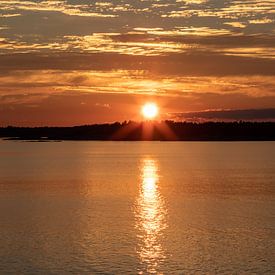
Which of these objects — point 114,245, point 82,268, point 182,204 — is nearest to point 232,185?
point 182,204

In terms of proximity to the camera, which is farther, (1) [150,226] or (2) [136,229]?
(1) [150,226]

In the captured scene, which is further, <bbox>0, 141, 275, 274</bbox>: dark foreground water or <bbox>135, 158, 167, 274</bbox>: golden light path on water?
<bbox>135, 158, 167, 274</bbox>: golden light path on water

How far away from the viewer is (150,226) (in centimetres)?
3281

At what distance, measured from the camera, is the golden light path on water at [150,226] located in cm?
2503

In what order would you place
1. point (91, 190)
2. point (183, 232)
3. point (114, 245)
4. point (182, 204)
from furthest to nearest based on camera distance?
point (91, 190) < point (182, 204) < point (183, 232) < point (114, 245)

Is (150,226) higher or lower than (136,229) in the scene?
lower

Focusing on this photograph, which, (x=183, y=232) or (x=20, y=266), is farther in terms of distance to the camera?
(x=183, y=232)

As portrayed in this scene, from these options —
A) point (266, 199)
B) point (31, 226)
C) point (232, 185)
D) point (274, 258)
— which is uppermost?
point (274, 258)

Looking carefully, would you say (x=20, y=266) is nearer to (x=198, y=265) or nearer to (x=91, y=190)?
(x=198, y=265)

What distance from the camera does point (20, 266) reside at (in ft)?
77.3

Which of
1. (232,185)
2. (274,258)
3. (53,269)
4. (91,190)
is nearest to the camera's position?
(53,269)

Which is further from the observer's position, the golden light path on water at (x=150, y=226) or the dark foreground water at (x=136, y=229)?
the golden light path on water at (x=150, y=226)

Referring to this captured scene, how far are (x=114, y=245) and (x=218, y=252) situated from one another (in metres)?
4.80

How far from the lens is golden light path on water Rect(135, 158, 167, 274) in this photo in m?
25.0
